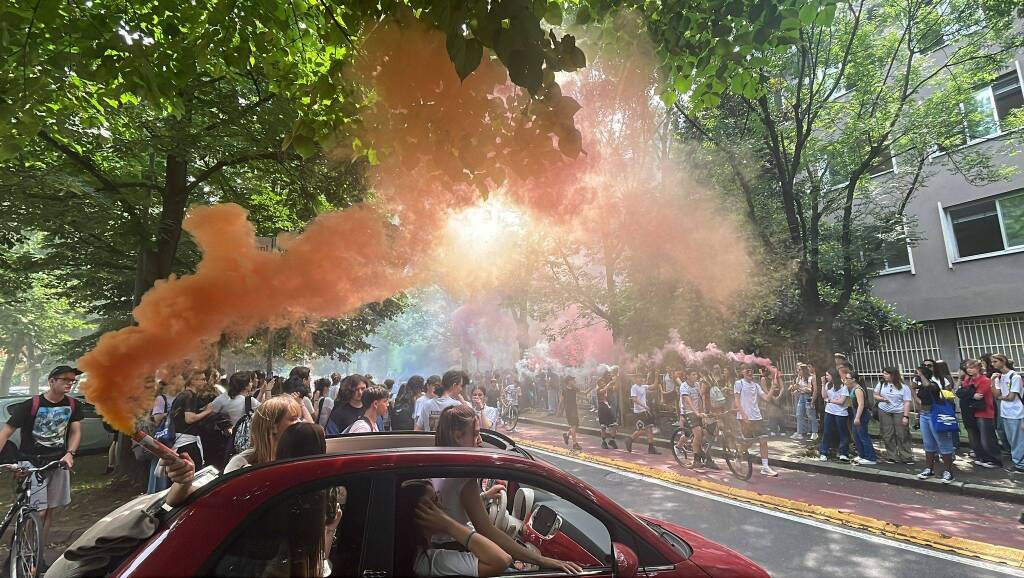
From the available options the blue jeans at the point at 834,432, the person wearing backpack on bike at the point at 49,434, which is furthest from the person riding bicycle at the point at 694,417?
the person wearing backpack on bike at the point at 49,434

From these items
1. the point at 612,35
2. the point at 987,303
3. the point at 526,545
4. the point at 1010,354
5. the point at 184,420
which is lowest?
the point at 526,545

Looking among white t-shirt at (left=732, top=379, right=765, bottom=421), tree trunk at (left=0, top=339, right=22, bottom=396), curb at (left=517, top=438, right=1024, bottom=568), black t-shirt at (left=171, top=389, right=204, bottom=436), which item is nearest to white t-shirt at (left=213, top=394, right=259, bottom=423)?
black t-shirt at (left=171, top=389, right=204, bottom=436)

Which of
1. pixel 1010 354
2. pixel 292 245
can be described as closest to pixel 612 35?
pixel 292 245

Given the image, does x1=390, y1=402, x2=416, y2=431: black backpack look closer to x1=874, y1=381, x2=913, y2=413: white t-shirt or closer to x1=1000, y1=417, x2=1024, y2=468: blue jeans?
x1=874, y1=381, x2=913, y2=413: white t-shirt

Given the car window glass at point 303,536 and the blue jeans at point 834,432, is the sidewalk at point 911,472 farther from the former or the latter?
the car window glass at point 303,536

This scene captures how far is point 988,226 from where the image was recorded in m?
14.9

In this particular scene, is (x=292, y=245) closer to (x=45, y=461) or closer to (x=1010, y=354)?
(x=45, y=461)

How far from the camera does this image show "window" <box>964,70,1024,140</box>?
14.1 metres

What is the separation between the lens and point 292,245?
14.1 ft

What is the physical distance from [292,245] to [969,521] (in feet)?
27.5

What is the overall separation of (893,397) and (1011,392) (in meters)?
1.57

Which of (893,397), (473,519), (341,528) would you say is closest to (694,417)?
(893,397)

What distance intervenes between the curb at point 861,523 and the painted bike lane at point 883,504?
11mm

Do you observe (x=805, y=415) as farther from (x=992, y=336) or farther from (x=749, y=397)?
(x=992, y=336)
